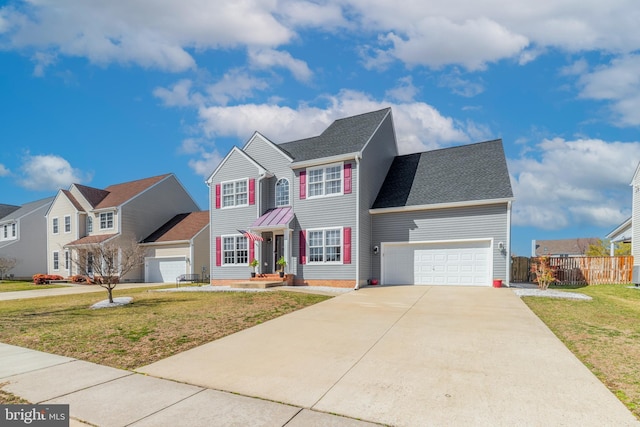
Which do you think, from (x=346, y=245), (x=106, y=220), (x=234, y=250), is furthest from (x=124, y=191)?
(x=346, y=245)

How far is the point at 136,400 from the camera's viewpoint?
452 centimetres

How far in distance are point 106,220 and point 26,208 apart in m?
16.0

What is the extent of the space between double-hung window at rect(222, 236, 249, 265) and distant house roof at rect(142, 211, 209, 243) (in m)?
6.19

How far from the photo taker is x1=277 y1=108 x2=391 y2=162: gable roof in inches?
724

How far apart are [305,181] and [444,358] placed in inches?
549

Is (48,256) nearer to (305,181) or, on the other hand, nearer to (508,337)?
(305,181)

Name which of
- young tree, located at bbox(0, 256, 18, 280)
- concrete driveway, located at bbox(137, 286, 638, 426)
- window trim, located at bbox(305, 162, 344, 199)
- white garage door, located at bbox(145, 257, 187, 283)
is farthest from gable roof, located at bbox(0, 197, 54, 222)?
concrete driveway, located at bbox(137, 286, 638, 426)

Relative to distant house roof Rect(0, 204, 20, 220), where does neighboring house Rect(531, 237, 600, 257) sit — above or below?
below

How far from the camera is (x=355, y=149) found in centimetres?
1773

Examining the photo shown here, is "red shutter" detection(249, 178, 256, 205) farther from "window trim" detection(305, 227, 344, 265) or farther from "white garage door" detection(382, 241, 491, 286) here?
"white garage door" detection(382, 241, 491, 286)

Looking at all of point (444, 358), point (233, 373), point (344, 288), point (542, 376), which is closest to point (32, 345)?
point (233, 373)

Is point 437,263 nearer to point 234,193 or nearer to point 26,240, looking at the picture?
point 234,193

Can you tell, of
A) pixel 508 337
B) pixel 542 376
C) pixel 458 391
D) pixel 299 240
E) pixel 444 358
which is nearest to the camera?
pixel 458 391

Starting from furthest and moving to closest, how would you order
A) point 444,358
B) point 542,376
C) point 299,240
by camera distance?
point 299,240
point 444,358
point 542,376
